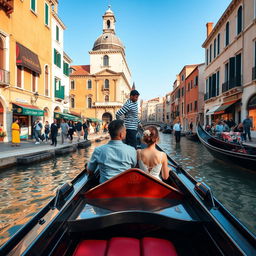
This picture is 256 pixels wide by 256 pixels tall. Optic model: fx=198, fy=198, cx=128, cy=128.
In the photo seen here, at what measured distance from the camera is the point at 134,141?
12.9 feet

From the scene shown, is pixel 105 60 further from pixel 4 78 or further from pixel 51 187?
pixel 51 187

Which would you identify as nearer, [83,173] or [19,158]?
[83,173]

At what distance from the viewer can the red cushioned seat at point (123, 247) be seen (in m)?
1.19

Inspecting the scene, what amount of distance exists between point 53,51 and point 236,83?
13.9m

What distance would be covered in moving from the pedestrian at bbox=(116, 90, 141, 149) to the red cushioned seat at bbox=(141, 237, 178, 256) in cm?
251

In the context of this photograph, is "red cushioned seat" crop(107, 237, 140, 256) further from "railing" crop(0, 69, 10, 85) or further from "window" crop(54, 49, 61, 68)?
"window" crop(54, 49, 61, 68)

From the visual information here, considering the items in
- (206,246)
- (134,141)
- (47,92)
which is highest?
(47,92)

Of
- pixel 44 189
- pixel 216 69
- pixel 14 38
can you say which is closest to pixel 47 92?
pixel 14 38

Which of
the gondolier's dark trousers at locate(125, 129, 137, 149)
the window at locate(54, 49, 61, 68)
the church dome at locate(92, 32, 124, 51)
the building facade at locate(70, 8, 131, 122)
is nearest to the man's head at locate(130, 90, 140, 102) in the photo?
the gondolier's dark trousers at locate(125, 129, 137, 149)

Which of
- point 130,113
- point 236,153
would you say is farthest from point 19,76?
point 236,153

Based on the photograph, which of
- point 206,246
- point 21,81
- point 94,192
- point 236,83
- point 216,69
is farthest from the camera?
point 216,69

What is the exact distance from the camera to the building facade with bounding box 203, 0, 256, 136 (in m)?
11.7

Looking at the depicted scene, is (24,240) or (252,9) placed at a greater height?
Result: (252,9)

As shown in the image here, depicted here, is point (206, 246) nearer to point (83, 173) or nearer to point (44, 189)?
point (83, 173)
